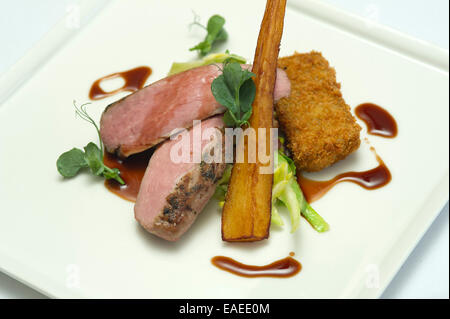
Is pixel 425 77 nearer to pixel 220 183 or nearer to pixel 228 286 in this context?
pixel 220 183

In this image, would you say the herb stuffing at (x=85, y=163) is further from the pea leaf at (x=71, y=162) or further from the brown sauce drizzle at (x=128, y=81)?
the brown sauce drizzle at (x=128, y=81)

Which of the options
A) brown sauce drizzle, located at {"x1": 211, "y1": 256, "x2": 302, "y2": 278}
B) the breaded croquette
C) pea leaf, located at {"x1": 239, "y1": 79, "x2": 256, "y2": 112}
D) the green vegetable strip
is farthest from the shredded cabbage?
brown sauce drizzle, located at {"x1": 211, "y1": 256, "x2": 302, "y2": 278}

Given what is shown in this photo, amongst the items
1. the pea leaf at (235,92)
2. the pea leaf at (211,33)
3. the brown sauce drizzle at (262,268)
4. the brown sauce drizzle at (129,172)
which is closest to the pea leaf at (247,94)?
the pea leaf at (235,92)

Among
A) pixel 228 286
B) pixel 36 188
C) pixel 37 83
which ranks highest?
pixel 37 83

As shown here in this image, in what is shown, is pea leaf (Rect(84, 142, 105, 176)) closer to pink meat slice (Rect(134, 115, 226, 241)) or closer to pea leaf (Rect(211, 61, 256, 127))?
pink meat slice (Rect(134, 115, 226, 241))

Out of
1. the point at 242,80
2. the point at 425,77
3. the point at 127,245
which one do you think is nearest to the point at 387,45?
the point at 425,77
